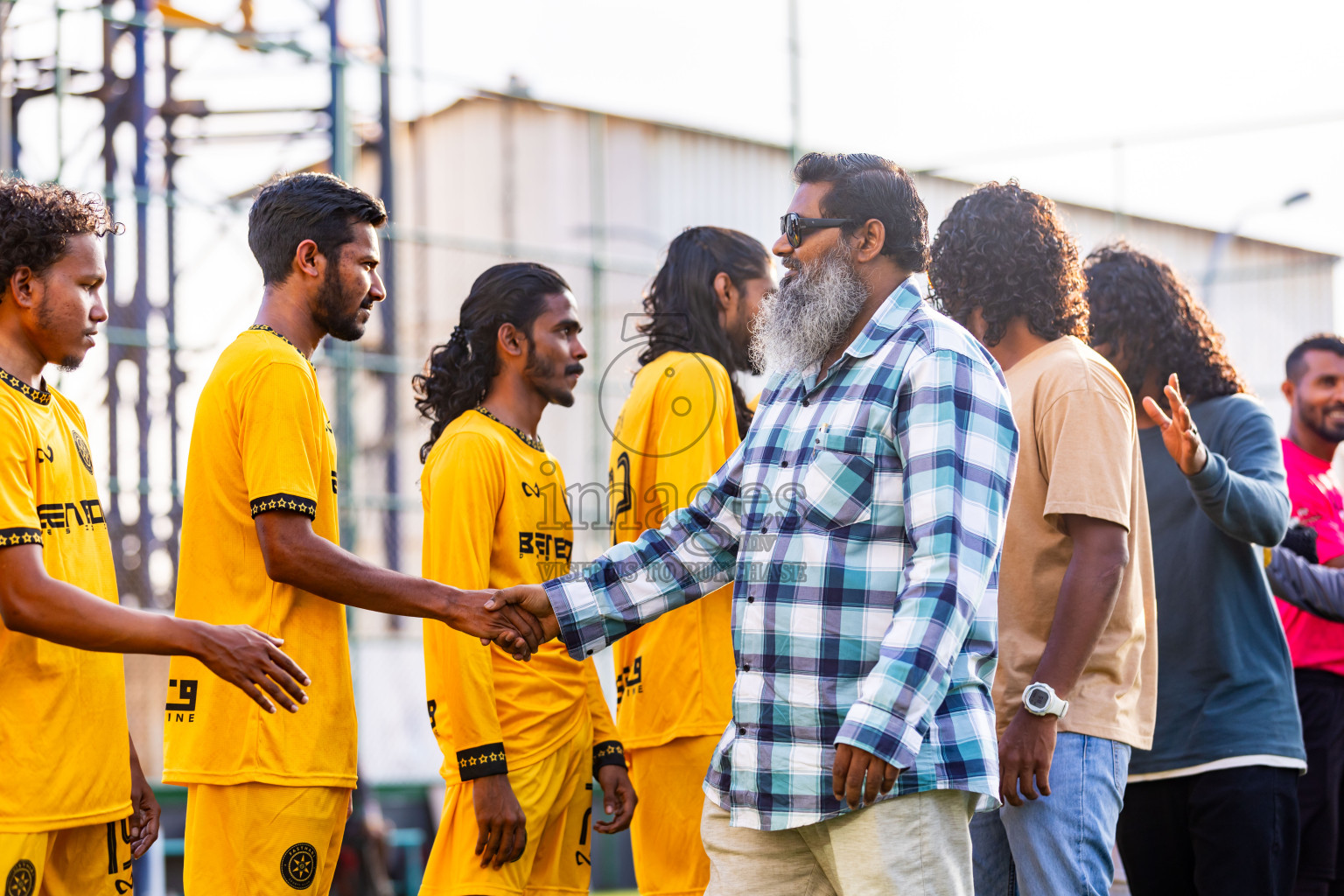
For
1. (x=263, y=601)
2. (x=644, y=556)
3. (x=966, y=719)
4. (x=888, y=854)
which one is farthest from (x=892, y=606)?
(x=263, y=601)

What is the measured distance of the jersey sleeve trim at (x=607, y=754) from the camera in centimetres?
433

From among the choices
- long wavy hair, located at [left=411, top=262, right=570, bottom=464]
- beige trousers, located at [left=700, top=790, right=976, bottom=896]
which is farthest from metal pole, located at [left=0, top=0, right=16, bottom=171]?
beige trousers, located at [left=700, top=790, right=976, bottom=896]

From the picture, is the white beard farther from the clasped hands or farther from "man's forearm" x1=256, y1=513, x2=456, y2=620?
"man's forearm" x1=256, y1=513, x2=456, y2=620

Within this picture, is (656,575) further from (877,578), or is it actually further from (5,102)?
(5,102)

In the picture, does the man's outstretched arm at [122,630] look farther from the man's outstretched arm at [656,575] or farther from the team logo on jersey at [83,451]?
the man's outstretched arm at [656,575]

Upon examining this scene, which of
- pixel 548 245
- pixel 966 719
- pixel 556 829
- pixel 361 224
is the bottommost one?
pixel 556 829

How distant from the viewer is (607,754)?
4340 mm

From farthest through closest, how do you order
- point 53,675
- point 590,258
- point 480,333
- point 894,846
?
point 590,258 < point 480,333 < point 53,675 < point 894,846

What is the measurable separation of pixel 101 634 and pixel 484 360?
1760 millimetres

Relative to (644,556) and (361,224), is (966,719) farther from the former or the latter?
(361,224)

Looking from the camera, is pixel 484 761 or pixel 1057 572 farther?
pixel 484 761

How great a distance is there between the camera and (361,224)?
12.7ft

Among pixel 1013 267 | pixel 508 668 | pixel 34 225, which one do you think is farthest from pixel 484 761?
pixel 1013 267

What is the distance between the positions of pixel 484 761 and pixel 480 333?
1393 mm
